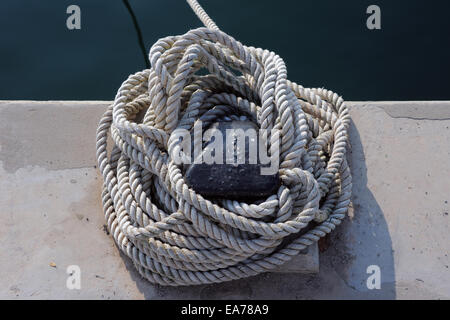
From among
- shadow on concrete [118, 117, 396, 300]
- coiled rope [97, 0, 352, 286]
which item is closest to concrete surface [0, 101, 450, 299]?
shadow on concrete [118, 117, 396, 300]

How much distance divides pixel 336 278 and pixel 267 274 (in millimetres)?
247

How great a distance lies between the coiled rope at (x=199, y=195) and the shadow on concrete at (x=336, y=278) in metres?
0.08

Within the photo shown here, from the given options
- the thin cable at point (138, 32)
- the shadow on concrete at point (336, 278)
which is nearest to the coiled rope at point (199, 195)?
the shadow on concrete at point (336, 278)

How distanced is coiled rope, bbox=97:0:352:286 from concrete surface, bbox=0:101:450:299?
114 mm

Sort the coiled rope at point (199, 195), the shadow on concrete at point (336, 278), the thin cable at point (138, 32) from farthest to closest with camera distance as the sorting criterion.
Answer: the thin cable at point (138, 32) < the shadow on concrete at point (336, 278) < the coiled rope at point (199, 195)

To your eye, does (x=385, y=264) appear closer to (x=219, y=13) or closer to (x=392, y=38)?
(x=392, y=38)

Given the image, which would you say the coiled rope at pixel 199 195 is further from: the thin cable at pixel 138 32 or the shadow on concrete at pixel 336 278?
the thin cable at pixel 138 32

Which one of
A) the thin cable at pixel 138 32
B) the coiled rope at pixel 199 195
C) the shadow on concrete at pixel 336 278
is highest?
the thin cable at pixel 138 32

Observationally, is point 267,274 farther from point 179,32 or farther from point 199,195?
point 179,32

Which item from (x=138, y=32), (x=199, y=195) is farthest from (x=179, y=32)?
(x=199, y=195)

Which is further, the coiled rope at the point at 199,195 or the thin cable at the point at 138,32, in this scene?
the thin cable at the point at 138,32

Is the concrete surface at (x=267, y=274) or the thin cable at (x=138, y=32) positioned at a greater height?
the thin cable at (x=138, y=32)

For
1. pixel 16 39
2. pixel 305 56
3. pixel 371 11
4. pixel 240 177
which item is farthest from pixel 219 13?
pixel 240 177

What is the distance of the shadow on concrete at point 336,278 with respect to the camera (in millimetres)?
1661
